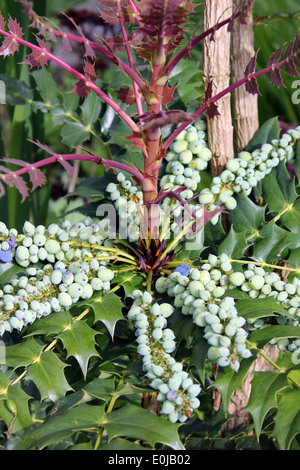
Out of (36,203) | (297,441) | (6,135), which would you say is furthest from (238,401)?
(6,135)

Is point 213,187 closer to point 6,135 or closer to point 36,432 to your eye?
point 36,432

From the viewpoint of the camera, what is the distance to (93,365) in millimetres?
536

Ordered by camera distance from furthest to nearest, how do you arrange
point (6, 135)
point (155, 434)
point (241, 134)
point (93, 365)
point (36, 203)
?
point (6, 135) → point (36, 203) → point (241, 134) → point (93, 365) → point (155, 434)

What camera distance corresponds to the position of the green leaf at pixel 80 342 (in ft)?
1.51

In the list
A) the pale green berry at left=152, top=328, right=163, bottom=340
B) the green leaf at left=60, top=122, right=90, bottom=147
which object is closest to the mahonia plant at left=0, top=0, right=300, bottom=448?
the pale green berry at left=152, top=328, right=163, bottom=340

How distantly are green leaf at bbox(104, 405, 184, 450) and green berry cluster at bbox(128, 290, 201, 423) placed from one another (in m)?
0.01

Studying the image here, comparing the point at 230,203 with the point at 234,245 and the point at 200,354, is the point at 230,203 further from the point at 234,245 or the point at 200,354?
the point at 200,354

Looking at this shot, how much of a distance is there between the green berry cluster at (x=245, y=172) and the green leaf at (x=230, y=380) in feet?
0.63

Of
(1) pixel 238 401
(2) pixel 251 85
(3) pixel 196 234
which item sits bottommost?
(1) pixel 238 401

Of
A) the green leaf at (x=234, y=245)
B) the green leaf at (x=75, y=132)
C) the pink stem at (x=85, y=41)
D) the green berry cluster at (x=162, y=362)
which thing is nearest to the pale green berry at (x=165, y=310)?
the green berry cluster at (x=162, y=362)

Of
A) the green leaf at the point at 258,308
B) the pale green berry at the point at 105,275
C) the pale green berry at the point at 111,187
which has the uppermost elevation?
the pale green berry at the point at 111,187

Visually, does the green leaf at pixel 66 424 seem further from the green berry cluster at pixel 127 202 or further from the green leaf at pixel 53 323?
the green berry cluster at pixel 127 202

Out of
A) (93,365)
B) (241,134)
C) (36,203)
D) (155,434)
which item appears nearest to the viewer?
(155,434)

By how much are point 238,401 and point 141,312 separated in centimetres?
23
